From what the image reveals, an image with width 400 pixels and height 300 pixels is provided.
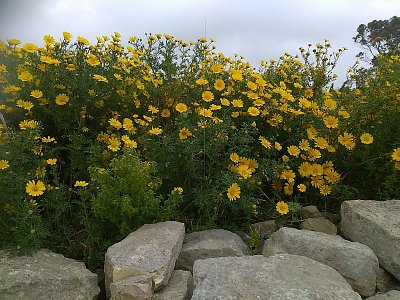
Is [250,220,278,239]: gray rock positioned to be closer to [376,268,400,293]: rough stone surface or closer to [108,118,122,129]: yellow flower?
[376,268,400,293]: rough stone surface

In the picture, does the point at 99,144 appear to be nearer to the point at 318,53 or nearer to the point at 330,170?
the point at 330,170

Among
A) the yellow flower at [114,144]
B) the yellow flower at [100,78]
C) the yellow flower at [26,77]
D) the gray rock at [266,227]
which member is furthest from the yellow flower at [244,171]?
the yellow flower at [26,77]

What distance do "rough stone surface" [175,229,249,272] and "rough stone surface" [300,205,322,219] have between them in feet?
2.39

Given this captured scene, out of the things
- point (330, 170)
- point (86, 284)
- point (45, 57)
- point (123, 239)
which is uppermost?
point (45, 57)

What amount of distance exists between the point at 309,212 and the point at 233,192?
815mm

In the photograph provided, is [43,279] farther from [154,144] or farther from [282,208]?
[282,208]

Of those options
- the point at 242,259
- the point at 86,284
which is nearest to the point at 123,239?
the point at 86,284

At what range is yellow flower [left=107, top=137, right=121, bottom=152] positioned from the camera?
3515mm

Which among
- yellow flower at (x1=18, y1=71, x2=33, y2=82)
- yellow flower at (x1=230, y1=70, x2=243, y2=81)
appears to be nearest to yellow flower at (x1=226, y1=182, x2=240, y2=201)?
yellow flower at (x1=230, y1=70, x2=243, y2=81)

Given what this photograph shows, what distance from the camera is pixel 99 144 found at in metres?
3.76

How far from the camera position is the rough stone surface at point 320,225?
12.0ft

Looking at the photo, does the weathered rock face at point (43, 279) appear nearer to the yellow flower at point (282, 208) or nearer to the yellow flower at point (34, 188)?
the yellow flower at point (34, 188)

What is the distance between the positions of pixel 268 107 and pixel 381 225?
4.17 feet

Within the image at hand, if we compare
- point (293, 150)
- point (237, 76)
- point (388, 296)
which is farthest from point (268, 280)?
point (237, 76)
